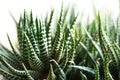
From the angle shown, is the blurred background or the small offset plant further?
the blurred background

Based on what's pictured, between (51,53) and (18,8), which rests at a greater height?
(18,8)

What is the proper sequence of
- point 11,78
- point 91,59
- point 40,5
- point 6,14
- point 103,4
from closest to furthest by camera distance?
point 11,78 → point 91,59 → point 6,14 → point 40,5 → point 103,4

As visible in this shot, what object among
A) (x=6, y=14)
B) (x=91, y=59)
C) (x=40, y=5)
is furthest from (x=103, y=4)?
(x=91, y=59)

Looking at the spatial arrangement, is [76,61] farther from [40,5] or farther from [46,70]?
[40,5]

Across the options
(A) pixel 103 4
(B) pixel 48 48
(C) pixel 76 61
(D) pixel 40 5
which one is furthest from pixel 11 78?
(A) pixel 103 4

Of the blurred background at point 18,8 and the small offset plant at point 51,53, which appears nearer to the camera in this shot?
the small offset plant at point 51,53

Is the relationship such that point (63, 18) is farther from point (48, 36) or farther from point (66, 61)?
point (66, 61)

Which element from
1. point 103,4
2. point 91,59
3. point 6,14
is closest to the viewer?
point 91,59

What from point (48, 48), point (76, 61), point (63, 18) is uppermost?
point (63, 18)

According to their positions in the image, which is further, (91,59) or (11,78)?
(91,59)

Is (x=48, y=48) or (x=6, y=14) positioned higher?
(x=6, y=14)

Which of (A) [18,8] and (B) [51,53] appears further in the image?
(A) [18,8]
